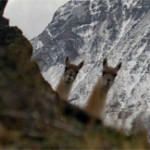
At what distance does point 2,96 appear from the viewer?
851 cm

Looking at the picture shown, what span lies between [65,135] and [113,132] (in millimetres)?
1403

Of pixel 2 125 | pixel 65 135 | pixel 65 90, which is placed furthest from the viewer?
pixel 65 90

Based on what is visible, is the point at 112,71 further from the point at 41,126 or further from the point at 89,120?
the point at 41,126

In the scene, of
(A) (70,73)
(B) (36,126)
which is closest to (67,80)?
(A) (70,73)

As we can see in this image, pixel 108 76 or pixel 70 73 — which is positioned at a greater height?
pixel 108 76

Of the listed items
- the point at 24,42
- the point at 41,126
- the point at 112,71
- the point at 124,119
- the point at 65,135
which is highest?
the point at 41,126

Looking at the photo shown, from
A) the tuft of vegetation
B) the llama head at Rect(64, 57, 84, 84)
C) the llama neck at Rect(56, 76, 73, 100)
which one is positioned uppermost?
the tuft of vegetation

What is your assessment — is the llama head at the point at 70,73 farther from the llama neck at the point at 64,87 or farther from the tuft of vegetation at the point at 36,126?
the tuft of vegetation at the point at 36,126

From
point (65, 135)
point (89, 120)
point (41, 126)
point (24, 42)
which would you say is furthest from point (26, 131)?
point (24, 42)

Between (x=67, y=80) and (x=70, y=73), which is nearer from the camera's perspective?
(x=67, y=80)

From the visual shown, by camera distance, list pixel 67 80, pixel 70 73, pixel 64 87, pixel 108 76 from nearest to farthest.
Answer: pixel 108 76 < pixel 64 87 < pixel 67 80 < pixel 70 73

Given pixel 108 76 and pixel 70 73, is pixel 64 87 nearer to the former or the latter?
pixel 70 73

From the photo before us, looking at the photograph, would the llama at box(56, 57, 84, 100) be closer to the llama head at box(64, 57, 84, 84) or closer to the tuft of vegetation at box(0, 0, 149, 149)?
the llama head at box(64, 57, 84, 84)

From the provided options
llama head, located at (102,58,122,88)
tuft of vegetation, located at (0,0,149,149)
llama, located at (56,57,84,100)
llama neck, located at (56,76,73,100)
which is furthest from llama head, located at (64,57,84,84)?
tuft of vegetation, located at (0,0,149,149)
